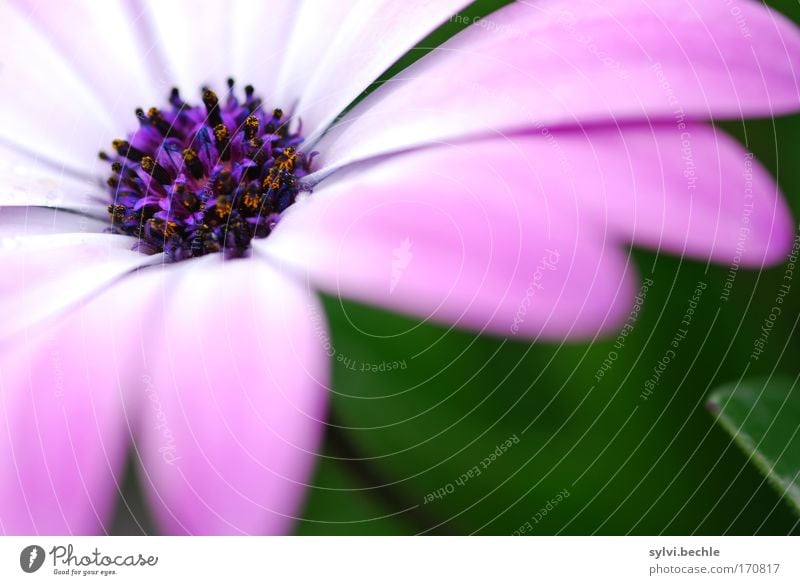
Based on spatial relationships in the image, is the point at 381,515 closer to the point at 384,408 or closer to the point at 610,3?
the point at 384,408

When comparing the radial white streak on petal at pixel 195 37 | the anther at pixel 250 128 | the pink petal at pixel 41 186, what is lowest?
the pink petal at pixel 41 186

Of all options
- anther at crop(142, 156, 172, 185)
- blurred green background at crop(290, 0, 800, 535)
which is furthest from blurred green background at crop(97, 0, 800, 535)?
anther at crop(142, 156, 172, 185)

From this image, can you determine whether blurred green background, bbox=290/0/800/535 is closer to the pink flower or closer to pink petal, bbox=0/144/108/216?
the pink flower

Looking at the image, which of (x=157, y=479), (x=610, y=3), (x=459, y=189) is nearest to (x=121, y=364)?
(x=157, y=479)

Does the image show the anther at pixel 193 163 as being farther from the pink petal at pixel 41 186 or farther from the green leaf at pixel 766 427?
the green leaf at pixel 766 427

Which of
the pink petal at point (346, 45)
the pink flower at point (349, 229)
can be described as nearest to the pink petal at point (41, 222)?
the pink flower at point (349, 229)
